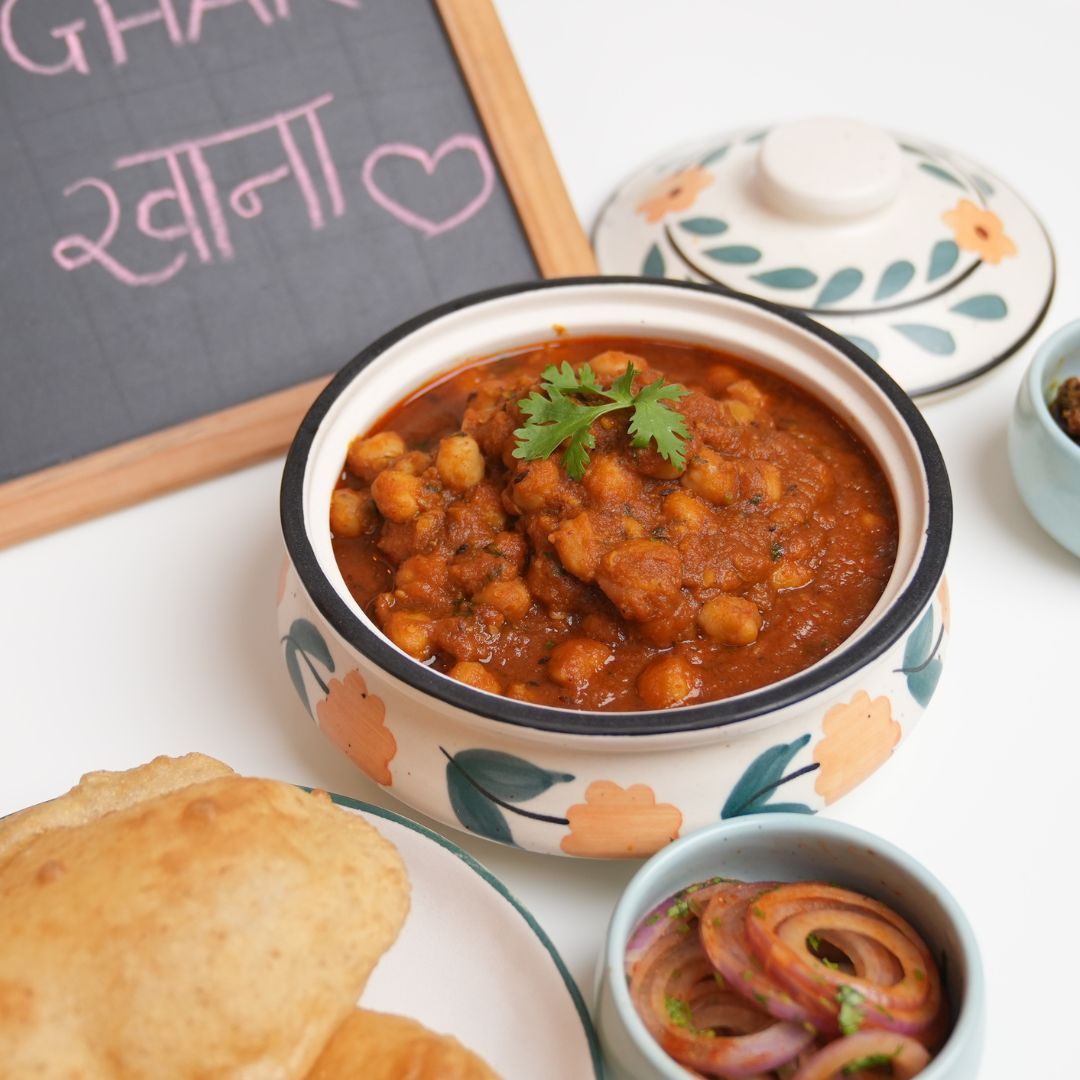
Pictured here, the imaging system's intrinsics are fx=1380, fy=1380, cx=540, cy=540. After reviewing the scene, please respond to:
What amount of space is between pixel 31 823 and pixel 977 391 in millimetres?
2574

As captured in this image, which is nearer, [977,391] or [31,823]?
[31,823]

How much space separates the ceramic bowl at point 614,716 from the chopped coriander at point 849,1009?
45cm

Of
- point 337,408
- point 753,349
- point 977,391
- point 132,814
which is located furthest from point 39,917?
point 977,391

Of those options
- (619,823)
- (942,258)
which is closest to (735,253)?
(942,258)

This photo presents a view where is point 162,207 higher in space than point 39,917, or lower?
higher

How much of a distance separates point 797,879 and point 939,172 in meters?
2.24

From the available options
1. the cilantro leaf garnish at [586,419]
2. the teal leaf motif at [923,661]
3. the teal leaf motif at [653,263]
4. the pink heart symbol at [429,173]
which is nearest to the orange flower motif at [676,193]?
the teal leaf motif at [653,263]

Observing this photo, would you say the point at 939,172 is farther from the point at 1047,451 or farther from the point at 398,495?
the point at 398,495

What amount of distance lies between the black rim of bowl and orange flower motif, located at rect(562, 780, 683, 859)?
0.17m

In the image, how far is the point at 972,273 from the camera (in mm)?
3605

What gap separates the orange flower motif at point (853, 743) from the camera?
8.09 feet

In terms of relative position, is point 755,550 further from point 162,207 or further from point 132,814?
point 162,207

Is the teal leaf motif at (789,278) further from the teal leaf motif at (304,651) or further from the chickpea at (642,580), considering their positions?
the teal leaf motif at (304,651)

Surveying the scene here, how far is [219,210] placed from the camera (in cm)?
364
